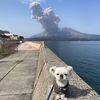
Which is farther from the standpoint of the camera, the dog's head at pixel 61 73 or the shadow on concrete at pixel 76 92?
the shadow on concrete at pixel 76 92

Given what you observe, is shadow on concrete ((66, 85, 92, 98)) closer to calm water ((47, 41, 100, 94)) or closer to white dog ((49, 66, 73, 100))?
white dog ((49, 66, 73, 100))

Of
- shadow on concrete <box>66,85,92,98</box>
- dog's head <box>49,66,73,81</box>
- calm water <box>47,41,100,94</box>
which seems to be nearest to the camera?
dog's head <box>49,66,73,81</box>

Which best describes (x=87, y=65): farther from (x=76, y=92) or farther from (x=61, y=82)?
(x=61, y=82)

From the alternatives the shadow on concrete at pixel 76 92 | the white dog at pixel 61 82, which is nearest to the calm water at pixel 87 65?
the shadow on concrete at pixel 76 92

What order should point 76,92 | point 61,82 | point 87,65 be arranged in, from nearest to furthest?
point 61,82 < point 76,92 < point 87,65

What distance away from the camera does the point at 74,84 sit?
19.6 ft

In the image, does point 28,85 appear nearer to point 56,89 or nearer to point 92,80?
point 56,89

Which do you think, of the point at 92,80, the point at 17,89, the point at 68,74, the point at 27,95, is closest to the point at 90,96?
the point at 68,74

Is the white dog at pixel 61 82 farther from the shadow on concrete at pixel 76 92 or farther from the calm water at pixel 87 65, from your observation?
the calm water at pixel 87 65

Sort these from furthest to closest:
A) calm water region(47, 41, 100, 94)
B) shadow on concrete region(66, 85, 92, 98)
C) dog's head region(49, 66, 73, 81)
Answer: calm water region(47, 41, 100, 94)
shadow on concrete region(66, 85, 92, 98)
dog's head region(49, 66, 73, 81)

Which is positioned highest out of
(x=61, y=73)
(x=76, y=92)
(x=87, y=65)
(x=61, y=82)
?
(x=61, y=73)

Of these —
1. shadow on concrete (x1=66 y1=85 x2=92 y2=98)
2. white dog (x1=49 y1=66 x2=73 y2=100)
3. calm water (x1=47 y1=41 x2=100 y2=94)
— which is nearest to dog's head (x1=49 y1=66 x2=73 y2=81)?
white dog (x1=49 y1=66 x2=73 y2=100)

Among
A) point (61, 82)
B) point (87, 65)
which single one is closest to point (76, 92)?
point (61, 82)

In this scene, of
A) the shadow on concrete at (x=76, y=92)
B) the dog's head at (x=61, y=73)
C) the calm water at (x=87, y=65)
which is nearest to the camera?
the dog's head at (x=61, y=73)
